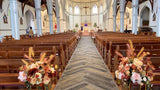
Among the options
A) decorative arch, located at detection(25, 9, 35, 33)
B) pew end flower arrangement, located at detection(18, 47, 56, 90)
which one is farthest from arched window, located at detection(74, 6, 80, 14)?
pew end flower arrangement, located at detection(18, 47, 56, 90)

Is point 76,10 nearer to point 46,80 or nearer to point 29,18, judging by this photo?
point 29,18

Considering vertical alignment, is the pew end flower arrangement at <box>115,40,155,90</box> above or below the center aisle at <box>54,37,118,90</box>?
above

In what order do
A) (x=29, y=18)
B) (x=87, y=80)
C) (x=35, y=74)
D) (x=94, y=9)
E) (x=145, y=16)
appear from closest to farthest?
1. (x=35, y=74)
2. (x=87, y=80)
3. (x=145, y=16)
4. (x=29, y=18)
5. (x=94, y=9)

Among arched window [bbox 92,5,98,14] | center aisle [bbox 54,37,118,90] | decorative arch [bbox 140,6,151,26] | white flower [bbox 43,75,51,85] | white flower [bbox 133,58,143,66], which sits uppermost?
arched window [bbox 92,5,98,14]

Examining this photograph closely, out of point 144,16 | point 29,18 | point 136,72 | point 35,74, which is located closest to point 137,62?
point 136,72

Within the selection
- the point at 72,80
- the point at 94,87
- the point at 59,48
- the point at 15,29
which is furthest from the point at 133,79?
the point at 15,29

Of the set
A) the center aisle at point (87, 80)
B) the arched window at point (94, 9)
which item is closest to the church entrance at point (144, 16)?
the center aisle at point (87, 80)

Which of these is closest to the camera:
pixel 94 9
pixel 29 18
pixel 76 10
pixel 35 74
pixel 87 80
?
pixel 35 74

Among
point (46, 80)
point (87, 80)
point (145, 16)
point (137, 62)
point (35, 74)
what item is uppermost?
point (145, 16)

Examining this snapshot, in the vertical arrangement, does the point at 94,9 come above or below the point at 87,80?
above

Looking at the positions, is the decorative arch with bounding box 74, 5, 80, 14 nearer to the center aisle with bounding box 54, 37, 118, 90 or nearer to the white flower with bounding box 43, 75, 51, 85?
the center aisle with bounding box 54, 37, 118, 90

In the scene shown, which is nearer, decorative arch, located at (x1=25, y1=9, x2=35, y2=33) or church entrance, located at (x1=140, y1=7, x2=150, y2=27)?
church entrance, located at (x1=140, y1=7, x2=150, y2=27)

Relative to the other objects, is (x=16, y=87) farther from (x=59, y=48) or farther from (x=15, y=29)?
(x=15, y=29)

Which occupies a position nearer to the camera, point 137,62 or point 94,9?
point 137,62
